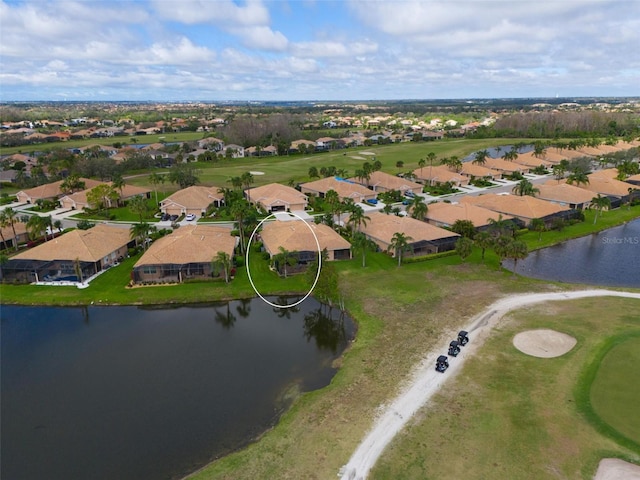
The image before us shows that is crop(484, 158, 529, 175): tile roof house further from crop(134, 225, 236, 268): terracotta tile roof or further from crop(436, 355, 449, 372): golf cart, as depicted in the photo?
crop(436, 355, 449, 372): golf cart

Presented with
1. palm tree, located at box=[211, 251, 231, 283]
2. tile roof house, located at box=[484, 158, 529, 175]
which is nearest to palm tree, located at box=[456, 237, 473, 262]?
palm tree, located at box=[211, 251, 231, 283]

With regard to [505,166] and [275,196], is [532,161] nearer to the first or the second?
[505,166]

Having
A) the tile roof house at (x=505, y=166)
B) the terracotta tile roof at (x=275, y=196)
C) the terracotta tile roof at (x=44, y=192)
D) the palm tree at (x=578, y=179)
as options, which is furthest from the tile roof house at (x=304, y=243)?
the tile roof house at (x=505, y=166)

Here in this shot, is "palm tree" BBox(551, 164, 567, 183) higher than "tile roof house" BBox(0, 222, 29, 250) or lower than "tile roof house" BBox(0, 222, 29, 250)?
higher

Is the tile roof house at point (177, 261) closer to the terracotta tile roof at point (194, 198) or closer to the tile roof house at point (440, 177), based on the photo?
the terracotta tile roof at point (194, 198)

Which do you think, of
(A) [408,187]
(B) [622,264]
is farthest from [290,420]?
(A) [408,187]
